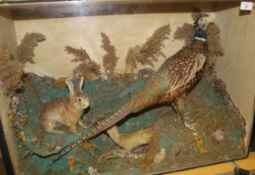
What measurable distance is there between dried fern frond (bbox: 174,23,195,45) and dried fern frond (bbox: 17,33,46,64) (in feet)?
1.72

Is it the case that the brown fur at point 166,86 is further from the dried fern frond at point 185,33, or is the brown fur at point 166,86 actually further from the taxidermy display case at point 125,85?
the dried fern frond at point 185,33

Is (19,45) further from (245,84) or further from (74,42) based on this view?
(245,84)

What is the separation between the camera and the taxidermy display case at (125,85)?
2.75ft

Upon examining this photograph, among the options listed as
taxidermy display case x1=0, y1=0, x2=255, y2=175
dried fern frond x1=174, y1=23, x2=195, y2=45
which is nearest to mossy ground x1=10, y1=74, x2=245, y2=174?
taxidermy display case x1=0, y1=0, x2=255, y2=175

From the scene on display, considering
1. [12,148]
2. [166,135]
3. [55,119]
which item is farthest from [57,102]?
[166,135]

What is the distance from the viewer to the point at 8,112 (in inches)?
Answer: 32.4

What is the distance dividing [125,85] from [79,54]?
0.21 m

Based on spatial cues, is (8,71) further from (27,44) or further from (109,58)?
(109,58)

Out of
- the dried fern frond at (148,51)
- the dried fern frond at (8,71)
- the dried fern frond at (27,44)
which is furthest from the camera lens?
the dried fern frond at (148,51)

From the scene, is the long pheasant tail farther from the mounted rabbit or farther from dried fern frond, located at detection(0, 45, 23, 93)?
dried fern frond, located at detection(0, 45, 23, 93)

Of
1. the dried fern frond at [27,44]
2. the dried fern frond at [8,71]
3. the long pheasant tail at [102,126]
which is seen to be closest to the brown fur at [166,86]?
the long pheasant tail at [102,126]

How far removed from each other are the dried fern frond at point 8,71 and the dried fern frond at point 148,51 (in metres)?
0.43

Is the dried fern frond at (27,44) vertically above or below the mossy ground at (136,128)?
above

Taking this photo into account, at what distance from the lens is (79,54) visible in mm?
1041
